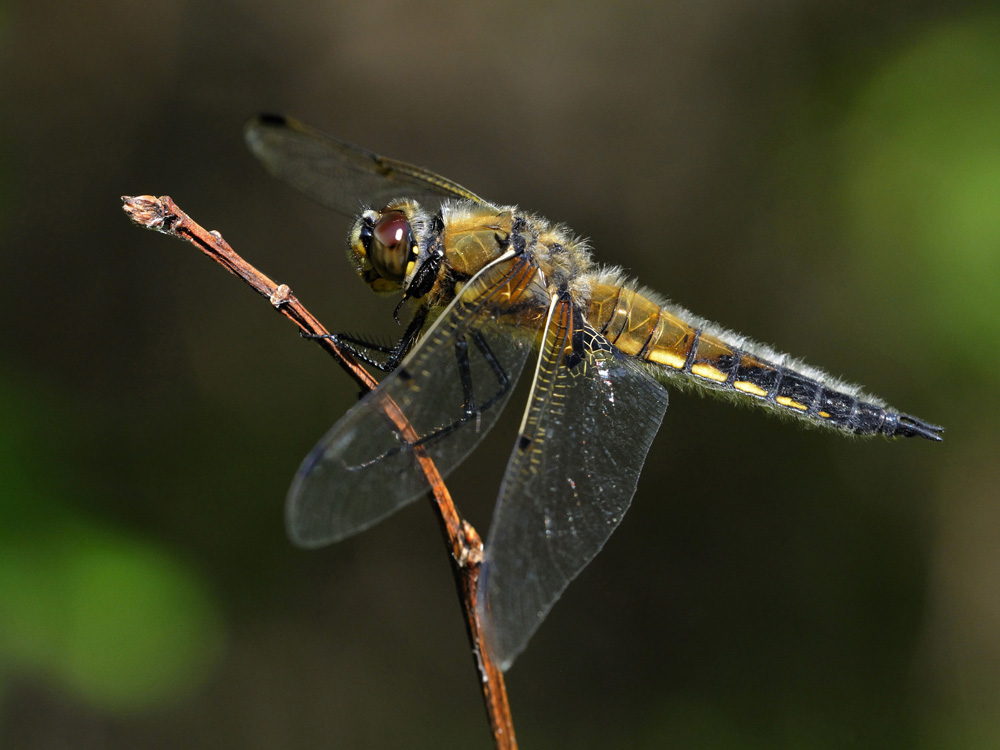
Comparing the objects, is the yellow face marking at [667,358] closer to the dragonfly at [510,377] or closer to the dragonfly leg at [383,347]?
the dragonfly at [510,377]

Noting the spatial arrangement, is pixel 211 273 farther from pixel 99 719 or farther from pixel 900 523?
pixel 900 523

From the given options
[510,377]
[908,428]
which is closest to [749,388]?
[908,428]

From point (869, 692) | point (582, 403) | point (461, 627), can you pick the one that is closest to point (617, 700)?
point (461, 627)

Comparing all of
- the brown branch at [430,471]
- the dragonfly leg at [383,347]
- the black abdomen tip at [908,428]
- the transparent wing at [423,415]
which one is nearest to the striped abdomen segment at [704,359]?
the black abdomen tip at [908,428]

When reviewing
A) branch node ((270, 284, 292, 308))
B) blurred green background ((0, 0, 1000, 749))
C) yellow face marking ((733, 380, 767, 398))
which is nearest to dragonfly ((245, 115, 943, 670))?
yellow face marking ((733, 380, 767, 398))

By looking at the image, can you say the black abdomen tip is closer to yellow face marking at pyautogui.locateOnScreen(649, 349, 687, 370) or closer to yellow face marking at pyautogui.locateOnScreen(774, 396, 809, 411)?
yellow face marking at pyautogui.locateOnScreen(774, 396, 809, 411)

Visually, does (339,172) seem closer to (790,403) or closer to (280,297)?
(280,297)

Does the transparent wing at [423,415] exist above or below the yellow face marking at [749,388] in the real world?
below
